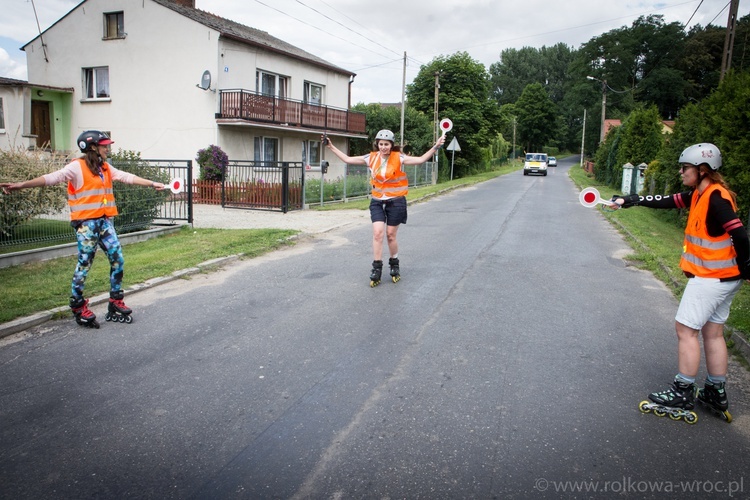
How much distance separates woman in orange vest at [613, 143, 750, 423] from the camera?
3.69m

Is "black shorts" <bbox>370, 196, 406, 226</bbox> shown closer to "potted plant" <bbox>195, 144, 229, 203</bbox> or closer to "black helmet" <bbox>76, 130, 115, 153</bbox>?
"black helmet" <bbox>76, 130, 115, 153</bbox>

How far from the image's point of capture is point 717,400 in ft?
12.5

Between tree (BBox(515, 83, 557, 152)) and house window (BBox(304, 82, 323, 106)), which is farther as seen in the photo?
tree (BBox(515, 83, 557, 152))

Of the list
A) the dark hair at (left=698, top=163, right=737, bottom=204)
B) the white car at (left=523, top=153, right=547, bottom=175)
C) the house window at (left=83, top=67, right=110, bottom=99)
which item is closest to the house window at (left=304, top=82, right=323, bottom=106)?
the house window at (left=83, top=67, right=110, bottom=99)

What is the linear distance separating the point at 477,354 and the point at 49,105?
25.1 m

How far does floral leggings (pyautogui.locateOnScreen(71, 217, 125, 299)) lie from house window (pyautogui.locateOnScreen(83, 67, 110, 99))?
2114 cm

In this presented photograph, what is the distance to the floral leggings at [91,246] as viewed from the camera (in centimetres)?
548

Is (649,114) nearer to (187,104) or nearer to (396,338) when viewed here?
(187,104)

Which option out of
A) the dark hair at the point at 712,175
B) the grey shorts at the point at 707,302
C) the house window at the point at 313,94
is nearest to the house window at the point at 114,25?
the house window at the point at 313,94

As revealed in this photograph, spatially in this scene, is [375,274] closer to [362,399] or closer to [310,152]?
[362,399]

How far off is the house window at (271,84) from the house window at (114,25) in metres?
5.74

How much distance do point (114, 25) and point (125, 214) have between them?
55.4 ft

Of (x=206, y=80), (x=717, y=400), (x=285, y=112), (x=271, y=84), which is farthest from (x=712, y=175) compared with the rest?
(x=271, y=84)

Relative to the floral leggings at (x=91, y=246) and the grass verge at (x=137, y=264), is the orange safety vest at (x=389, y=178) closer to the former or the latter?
the grass verge at (x=137, y=264)
